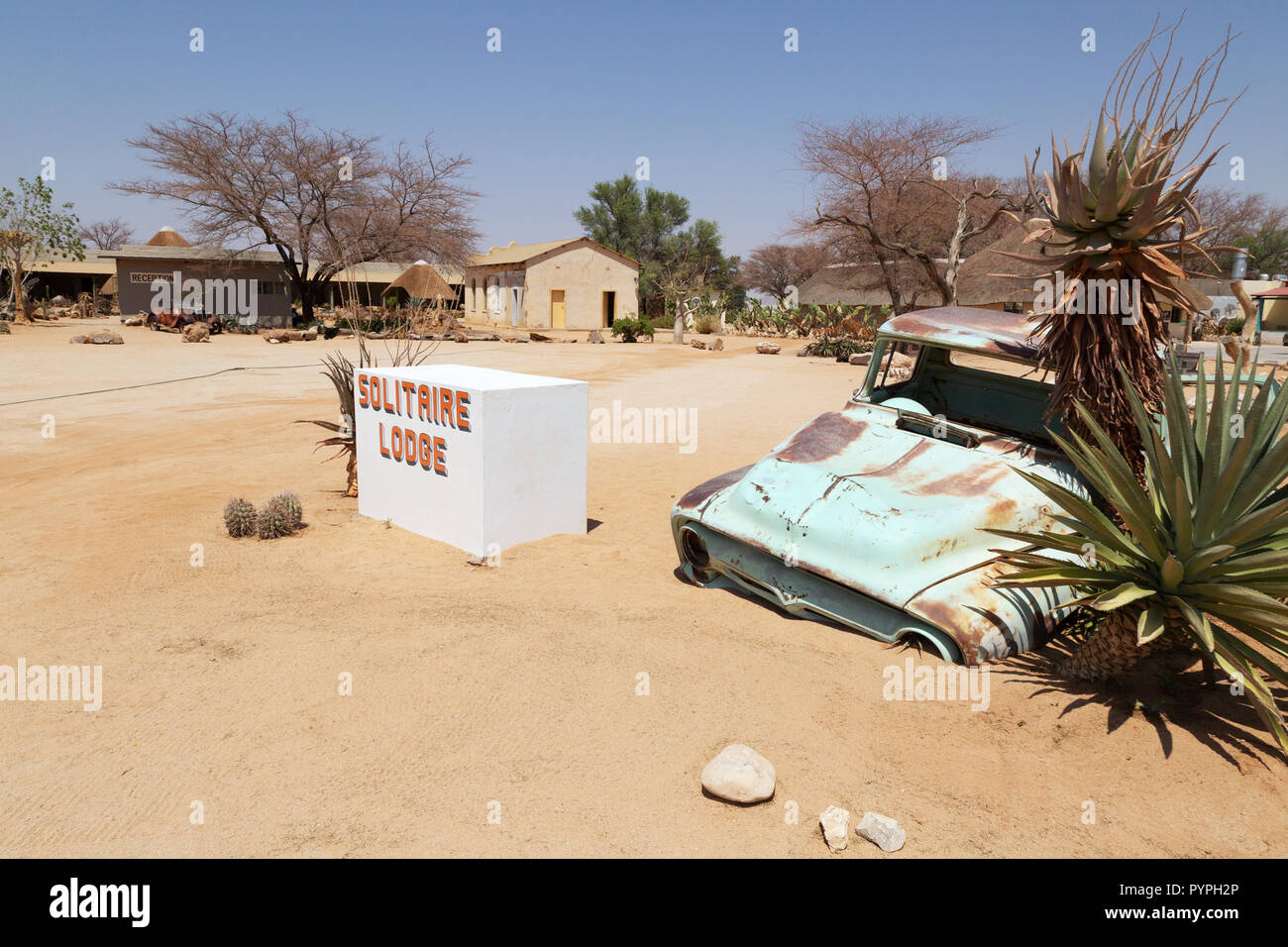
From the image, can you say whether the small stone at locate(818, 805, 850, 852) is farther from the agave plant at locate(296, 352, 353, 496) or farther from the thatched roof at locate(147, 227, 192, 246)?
the thatched roof at locate(147, 227, 192, 246)

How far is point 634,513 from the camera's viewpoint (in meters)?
8.10

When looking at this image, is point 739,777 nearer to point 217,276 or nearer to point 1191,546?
point 1191,546

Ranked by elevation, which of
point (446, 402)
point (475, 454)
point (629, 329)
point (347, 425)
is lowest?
point (475, 454)

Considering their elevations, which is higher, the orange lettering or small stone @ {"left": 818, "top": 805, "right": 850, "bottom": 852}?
the orange lettering

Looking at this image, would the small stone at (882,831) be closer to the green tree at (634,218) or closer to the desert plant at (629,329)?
the desert plant at (629,329)

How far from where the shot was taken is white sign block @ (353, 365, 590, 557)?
642cm

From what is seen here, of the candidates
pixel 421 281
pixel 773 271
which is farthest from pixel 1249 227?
pixel 421 281

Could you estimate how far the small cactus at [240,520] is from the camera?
273 inches

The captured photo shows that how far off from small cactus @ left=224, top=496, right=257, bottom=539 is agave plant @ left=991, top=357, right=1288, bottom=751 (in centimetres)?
557

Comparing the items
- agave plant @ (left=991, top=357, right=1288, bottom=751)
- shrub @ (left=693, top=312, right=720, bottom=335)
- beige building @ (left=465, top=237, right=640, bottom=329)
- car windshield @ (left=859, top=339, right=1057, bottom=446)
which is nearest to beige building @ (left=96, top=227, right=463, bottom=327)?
beige building @ (left=465, top=237, right=640, bottom=329)

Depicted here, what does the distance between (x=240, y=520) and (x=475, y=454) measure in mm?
2089

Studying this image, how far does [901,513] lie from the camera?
477 cm

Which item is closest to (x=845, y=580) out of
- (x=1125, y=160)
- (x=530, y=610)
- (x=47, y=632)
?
(x=530, y=610)

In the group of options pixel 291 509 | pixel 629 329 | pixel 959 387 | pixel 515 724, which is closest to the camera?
pixel 515 724
